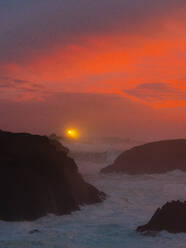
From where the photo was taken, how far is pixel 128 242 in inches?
707

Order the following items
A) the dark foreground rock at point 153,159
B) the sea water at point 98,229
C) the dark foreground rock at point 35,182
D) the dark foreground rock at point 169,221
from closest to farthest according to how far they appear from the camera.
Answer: the sea water at point 98,229 < the dark foreground rock at point 169,221 < the dark foreground rock at point 35,182 < the dark foreground rock at point 153,159

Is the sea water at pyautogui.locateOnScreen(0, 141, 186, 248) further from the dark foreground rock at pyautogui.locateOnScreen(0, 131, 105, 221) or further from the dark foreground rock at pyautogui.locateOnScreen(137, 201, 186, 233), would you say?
the dark foreground rock at pyautogui.locateOnScreen(0, 131, 105, 221)

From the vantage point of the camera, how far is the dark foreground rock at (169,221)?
64.4 ft

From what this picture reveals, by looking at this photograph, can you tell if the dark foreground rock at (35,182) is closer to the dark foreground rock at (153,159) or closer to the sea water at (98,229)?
the sea water at (98,229)

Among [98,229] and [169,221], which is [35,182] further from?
[169,221]

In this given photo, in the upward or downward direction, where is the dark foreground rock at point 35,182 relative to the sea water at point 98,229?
upward

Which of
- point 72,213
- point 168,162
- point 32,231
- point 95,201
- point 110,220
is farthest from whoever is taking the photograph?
point 168,162

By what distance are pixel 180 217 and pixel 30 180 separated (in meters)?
10.4

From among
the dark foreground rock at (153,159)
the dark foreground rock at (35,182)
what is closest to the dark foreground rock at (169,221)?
the dark foreground rock at (35,182)

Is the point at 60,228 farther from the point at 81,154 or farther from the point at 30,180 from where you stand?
the point at 81,154

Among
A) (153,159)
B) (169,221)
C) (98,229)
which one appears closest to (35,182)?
(98,229)

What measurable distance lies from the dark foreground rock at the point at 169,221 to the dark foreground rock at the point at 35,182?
684 centimetres

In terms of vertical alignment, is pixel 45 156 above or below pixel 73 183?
above

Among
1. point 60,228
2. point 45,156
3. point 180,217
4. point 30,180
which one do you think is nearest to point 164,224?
point 180,217
